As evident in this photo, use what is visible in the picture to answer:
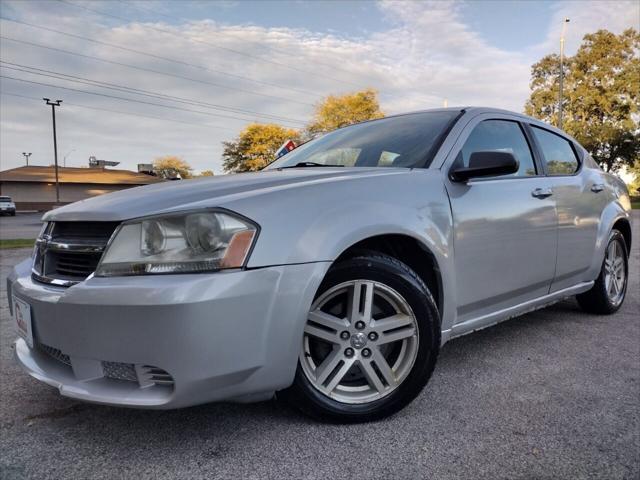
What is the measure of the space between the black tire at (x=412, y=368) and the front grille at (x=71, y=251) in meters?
0.87

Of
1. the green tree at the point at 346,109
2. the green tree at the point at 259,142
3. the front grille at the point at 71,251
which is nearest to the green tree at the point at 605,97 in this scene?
the green tree at the point at 346,109

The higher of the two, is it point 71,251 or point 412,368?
point 71,251

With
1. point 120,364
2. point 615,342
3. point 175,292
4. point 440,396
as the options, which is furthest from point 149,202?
point 615,342

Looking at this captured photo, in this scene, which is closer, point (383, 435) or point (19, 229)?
point (383, 435)

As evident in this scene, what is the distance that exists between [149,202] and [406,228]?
1080mm

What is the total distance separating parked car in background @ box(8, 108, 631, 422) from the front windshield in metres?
0.02

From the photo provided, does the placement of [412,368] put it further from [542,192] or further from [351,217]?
[542,192]

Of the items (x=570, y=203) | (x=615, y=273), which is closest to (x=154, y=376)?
(x=570, y=203)

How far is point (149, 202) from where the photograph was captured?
1.89 metres

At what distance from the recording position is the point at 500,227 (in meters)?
2.55

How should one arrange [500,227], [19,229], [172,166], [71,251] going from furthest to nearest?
[172,166] < [19,229] < [500,227] < [71,251]

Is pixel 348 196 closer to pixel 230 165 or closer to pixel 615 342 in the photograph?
pixel 615 342

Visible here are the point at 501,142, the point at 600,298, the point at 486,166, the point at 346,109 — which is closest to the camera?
the point at 486,166

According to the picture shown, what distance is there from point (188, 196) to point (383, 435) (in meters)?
1.24
